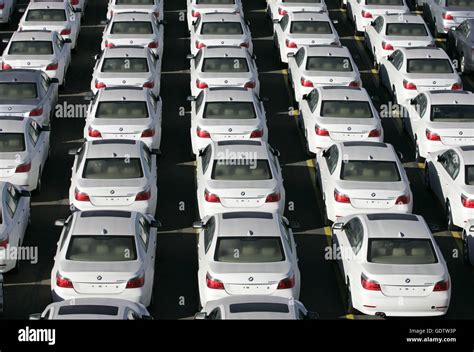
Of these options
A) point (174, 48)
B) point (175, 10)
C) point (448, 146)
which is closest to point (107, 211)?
point (448, 146)

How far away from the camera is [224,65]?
1253 inches

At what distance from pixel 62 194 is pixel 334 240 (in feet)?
20.6

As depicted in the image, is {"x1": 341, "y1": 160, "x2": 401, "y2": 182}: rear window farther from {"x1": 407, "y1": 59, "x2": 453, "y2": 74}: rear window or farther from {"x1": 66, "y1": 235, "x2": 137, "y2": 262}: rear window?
{"x1": 407, "y1": 59, "x2": 453, "y2": 74}: rear window

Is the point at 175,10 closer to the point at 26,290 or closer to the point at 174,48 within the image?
the point at 174,48

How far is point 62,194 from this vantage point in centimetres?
2742

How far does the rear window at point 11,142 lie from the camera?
26422mm

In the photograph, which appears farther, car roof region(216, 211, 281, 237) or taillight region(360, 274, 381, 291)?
car roof region(216, 211, 281, 237)

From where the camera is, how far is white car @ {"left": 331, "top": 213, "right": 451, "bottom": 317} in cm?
2142

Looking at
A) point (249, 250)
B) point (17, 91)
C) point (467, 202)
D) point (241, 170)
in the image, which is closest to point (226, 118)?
point (241, 170)

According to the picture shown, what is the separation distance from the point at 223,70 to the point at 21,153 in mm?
6909

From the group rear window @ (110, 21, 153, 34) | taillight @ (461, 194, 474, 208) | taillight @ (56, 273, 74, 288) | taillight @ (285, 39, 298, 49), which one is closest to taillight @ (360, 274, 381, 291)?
taillight @ (461, 194, 474, 208)

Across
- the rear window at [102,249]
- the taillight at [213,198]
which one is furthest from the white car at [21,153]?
the rear window at [102,249]

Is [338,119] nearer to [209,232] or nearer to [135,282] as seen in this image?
[209,232]

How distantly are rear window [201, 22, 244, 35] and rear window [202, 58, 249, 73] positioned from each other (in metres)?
3.46
